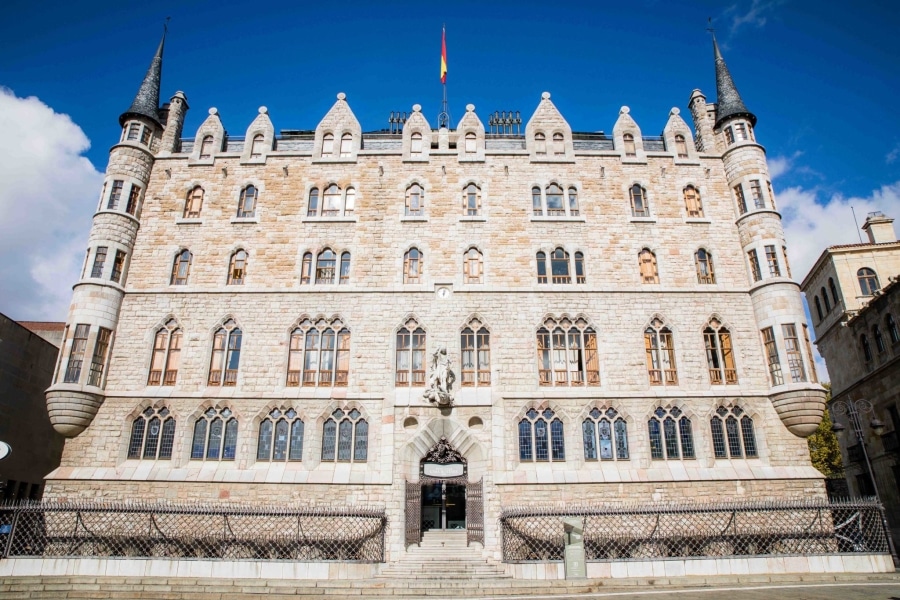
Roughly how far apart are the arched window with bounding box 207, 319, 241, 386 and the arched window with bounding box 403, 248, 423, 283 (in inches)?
248

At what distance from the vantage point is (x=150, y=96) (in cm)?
2239

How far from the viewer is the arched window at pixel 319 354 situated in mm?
19000

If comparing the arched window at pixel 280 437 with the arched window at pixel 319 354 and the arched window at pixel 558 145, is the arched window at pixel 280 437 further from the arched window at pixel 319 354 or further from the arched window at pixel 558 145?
the arched window at pixel 558 145

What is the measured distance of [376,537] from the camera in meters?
16.4

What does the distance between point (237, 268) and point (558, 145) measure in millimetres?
13536

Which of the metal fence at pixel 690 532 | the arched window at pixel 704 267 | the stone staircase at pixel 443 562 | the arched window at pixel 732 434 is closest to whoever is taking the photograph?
the stone staircase at pixel 443 562

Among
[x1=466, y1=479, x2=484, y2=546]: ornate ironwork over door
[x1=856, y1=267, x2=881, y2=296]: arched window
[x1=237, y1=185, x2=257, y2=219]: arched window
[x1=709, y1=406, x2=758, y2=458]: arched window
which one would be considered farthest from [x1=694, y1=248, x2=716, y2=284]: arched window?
[x1=237, y1=185, x2=257, y2=219]: arched window

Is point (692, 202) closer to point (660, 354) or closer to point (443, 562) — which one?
point (660, 354)

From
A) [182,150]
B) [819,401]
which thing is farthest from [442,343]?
[182,150]

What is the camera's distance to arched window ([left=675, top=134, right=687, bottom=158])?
22484 millimetres

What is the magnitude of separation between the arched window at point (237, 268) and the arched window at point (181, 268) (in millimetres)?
1586

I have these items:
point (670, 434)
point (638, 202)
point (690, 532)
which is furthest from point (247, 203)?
point (690, 532)

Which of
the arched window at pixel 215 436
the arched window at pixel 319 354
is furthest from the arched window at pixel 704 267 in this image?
the arched window at pixel 215 436

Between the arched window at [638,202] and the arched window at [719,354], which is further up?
the arched window at [638,202]
